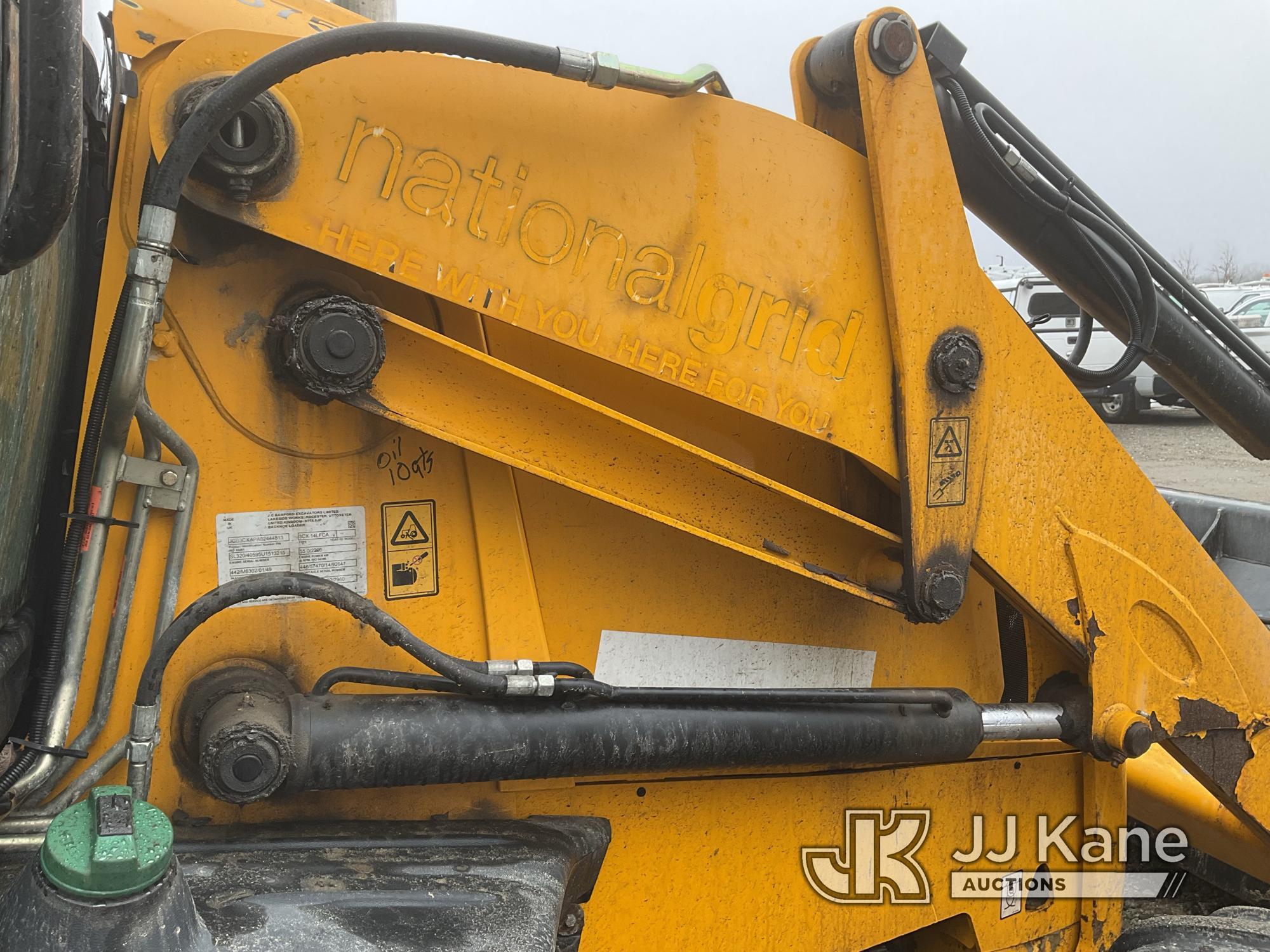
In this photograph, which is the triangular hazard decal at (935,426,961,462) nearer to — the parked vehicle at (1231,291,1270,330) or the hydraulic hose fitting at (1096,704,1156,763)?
the hydraulic hose fitting at (1096,704,1156,763)

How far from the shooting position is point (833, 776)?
72.7 inches

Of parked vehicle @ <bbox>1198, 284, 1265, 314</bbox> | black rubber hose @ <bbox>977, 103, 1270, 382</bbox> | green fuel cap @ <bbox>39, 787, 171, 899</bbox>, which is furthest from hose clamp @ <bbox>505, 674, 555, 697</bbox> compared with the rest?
parked vehicle @ <bbox>1198, 284, 1265, 314</bbox>

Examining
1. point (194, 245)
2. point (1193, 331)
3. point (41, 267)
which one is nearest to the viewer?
point (41, 267)

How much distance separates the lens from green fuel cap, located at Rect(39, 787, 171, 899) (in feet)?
2.94

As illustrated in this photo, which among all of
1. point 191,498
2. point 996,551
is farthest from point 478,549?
point 996,551

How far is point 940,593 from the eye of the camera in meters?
1.67

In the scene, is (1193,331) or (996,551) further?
(1193,331)

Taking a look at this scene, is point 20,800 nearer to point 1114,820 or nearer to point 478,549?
point 478,549

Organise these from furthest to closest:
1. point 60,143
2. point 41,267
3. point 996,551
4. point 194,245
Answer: point 996,551 → point 194,245 → point 41,267 → point 60,143

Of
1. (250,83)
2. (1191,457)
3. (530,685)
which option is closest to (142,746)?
(530,685)

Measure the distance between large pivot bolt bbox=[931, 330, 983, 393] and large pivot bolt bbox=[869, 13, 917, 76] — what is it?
1.35ft

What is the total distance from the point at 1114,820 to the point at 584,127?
1.67 m

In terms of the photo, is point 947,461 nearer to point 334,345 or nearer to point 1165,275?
point 1165,275

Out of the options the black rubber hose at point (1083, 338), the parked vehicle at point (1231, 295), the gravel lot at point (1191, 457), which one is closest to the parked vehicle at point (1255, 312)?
the parked vehicle at point (1231, 295)
